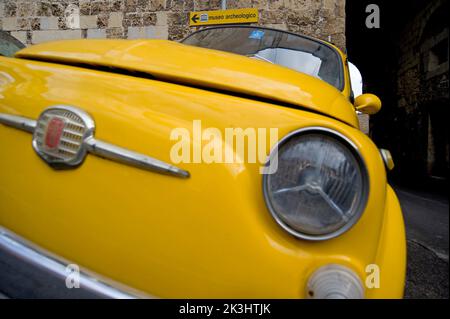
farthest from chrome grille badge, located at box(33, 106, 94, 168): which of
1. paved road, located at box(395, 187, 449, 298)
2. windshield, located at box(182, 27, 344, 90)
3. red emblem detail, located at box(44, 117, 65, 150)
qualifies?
windshield, located at box(182, 27, 344, 90)

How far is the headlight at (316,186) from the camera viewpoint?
2.28ft

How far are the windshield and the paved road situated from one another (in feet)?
2.31

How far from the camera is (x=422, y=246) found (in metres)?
1.42

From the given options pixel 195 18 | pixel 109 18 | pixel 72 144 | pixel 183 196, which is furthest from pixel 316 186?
pixel 109 18

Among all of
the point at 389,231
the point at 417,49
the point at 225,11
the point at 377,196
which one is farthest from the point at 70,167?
the point at 417,49

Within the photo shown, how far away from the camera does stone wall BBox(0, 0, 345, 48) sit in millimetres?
5801

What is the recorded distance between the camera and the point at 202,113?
0.77 m

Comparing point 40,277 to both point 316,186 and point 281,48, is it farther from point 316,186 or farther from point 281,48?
point 281,48

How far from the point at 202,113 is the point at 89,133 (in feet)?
0.95

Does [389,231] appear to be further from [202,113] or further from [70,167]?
[70,167]

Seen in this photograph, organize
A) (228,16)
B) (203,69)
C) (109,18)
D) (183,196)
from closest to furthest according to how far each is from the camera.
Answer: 1. (183,196)
2. (203,69)
3. (228,16)
4. (109,18)

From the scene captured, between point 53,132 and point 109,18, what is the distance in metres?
6.20

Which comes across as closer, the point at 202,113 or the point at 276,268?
the point at 276,268

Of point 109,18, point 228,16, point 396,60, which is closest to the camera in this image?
point 228,16
